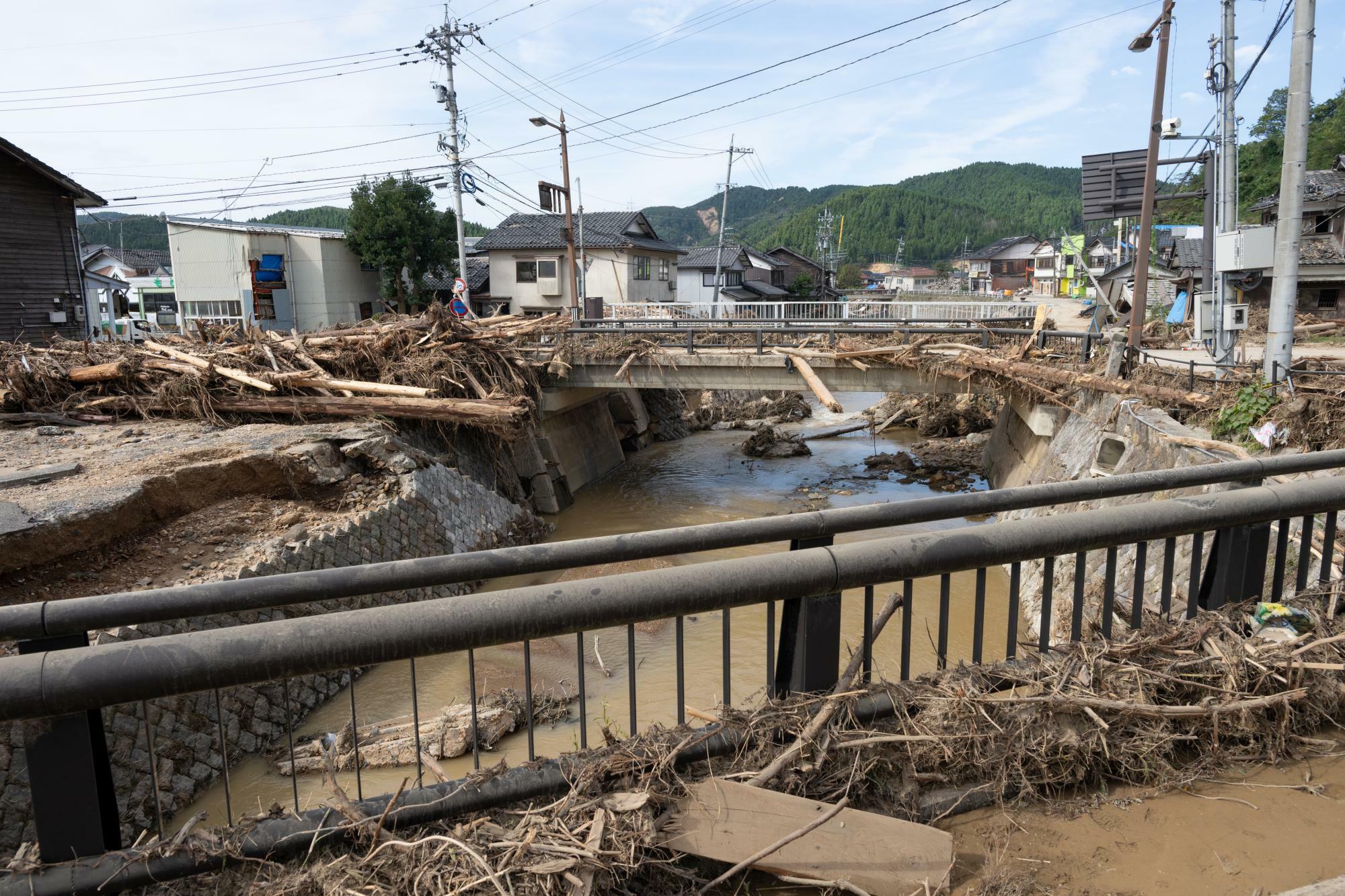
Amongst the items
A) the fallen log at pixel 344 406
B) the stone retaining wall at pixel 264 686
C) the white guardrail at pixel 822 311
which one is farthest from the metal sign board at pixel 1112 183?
the stone retaining wall at pixel 264 686

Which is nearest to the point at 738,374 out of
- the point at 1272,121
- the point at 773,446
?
the point at 773,446

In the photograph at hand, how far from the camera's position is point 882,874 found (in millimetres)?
2090

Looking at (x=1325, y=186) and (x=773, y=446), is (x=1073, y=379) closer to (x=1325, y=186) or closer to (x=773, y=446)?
(x=773, y=446)

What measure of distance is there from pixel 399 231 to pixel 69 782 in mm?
41072

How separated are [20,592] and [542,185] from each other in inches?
912

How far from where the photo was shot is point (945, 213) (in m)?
139

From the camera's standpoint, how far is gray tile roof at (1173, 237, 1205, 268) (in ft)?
99.0

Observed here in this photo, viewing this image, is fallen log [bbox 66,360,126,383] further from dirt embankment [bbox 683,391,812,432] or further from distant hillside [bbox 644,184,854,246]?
distant hillside [bbox 644,184,854,246]

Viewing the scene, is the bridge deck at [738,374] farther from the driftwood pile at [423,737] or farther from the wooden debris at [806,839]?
the wooden debris at [806,839]

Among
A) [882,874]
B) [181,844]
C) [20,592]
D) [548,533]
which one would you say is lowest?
[548,533]

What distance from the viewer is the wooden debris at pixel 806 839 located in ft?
6.78

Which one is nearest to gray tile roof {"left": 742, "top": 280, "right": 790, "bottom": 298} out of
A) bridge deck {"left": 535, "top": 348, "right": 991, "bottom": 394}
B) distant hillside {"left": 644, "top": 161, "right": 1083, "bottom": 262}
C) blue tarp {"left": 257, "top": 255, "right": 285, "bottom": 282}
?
blue tarp {"left": 257, "top": 255, "right": 285, "bottom": 282}

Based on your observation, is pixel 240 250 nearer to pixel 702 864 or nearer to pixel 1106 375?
pixel 1106 375

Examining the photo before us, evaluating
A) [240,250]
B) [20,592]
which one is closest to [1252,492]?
[20,592]
